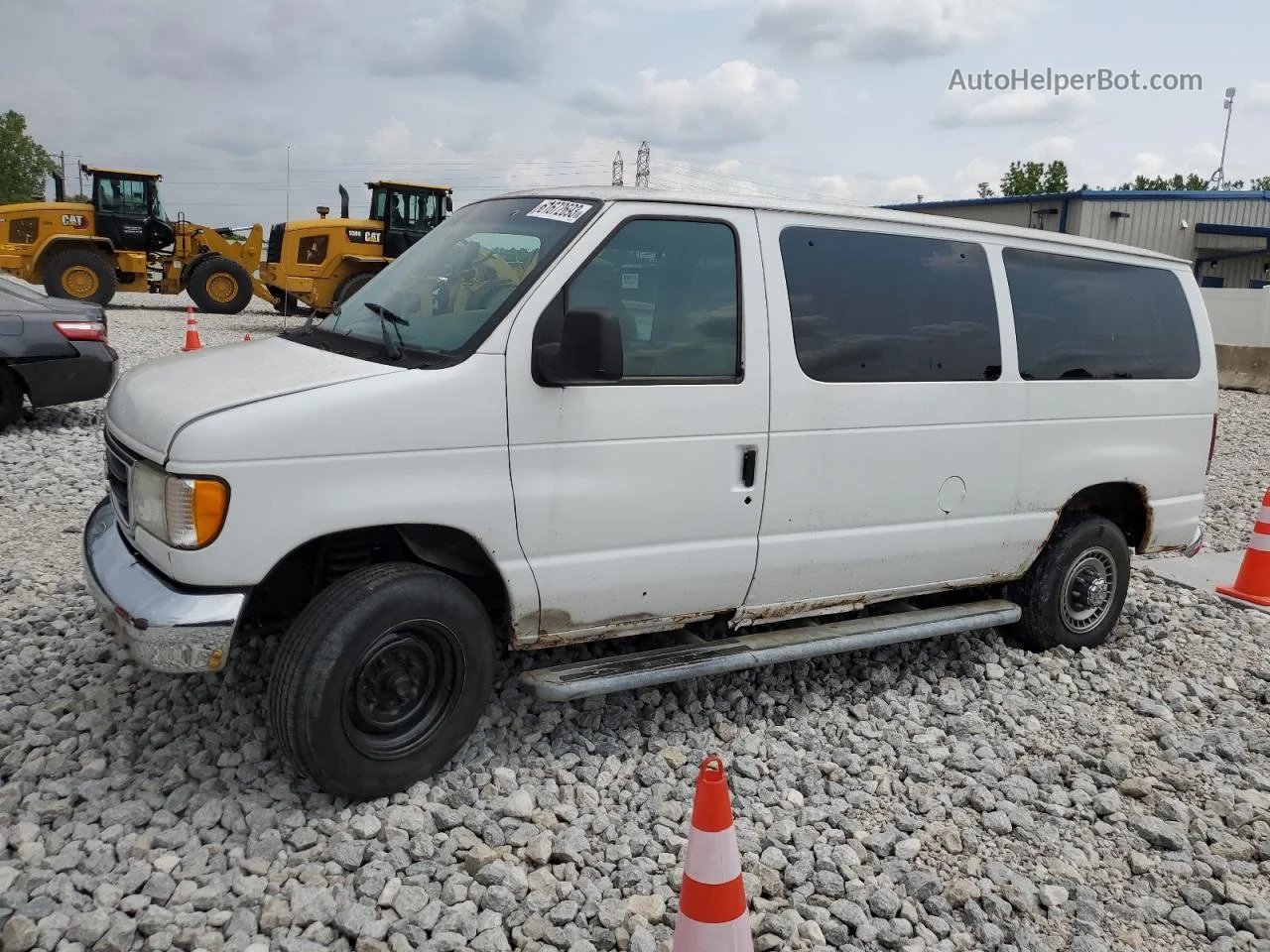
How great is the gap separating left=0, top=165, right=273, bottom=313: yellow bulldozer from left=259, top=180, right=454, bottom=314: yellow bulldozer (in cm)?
103

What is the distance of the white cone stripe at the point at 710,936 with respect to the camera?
256cm

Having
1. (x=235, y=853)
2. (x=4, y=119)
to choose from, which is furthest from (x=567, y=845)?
(x=4, y=119)

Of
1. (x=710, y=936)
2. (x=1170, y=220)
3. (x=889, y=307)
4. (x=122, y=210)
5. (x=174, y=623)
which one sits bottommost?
(x=710, y=936)

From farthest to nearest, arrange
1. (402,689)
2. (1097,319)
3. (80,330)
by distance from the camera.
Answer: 1. (80,330)
2. (1097,319)
3. (402,689)

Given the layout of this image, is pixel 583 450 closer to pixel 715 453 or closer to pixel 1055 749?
pixel 715 453

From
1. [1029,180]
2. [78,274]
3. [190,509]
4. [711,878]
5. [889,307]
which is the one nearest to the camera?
[711,878]

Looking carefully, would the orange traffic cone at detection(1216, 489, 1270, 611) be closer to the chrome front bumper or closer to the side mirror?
the side mirror

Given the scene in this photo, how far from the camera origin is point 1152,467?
536cm

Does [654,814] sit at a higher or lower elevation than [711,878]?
lower

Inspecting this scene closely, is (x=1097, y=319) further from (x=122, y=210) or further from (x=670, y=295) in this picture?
(x=122, y=210)

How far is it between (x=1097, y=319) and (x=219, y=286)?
732 inches

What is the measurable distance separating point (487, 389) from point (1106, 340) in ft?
10.9

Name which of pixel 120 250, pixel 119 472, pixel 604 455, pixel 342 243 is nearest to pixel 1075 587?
pixel 604 455

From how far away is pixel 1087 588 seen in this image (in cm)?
537
